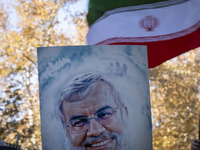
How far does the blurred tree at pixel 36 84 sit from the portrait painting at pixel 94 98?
6472 millimetres

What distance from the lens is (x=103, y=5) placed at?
→ 2301mm

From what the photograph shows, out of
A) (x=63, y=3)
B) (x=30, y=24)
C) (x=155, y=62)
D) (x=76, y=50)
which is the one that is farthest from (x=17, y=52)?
(x=76, y=50)

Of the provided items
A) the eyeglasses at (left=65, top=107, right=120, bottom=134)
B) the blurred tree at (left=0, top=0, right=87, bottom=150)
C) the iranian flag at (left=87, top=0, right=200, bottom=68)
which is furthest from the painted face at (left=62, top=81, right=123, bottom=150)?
the blurred tree at (left=0, top=0, right=87, bottom=150)

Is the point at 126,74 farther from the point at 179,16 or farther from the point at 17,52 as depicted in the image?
the point at 17,52

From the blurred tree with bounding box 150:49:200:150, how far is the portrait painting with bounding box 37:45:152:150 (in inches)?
262

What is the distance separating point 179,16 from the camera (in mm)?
2203

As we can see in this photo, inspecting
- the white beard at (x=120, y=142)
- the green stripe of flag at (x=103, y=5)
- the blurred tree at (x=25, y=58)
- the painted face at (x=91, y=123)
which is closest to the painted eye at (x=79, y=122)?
the painted face at (x=91, y=123)

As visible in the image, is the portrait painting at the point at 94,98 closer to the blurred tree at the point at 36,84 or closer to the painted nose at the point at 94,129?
the painted nose at the point at 94,129

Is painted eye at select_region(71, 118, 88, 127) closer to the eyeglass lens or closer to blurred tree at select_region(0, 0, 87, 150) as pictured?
the eyeglass lens

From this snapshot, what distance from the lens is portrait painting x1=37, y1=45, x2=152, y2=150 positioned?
1478 millimetres

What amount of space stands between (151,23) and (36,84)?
20.7 ft

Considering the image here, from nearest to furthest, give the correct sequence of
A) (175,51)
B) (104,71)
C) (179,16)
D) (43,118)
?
1. (43,118)
2. (104,71)
3. (179,16)
4. (175,51)

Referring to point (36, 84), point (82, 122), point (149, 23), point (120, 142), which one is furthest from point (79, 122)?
point (36, 84)

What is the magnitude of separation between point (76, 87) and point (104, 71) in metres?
0.21
